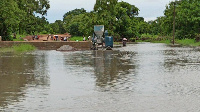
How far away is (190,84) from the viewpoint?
13.7 metres

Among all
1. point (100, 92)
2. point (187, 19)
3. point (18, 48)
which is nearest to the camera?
point (100, 92)

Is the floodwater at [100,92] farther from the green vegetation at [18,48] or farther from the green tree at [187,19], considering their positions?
the green tree at [187,19]

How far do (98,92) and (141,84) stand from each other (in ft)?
7.64

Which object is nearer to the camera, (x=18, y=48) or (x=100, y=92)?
(x=100, y=92)

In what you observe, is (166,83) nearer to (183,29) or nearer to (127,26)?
(183,29)

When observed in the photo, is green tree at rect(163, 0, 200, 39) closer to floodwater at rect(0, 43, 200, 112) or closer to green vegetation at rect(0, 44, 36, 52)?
green vegetation at rect(0, 44, 36, 52)

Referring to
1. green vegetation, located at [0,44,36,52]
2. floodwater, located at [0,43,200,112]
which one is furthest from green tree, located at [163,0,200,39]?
floodwater, located at [0,43,200,112]

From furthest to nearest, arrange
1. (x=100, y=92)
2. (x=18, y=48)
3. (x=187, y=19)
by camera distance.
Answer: (x=187, y=19), (x=18, y=48), (x=100, y=92)

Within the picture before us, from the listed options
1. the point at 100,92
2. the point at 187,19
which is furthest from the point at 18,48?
the point at 187,19

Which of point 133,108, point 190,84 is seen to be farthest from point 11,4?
point 133,108

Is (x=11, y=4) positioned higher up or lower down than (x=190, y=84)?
higher up

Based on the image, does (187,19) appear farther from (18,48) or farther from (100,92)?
(100,92)

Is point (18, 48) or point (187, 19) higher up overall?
point (187, 19)

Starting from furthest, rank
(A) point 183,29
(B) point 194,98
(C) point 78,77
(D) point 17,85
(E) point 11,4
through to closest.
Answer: (A) point 183,29
(E) point 11,4
(C) point 78,77
(D) point 17,85
(B) point 194,98
